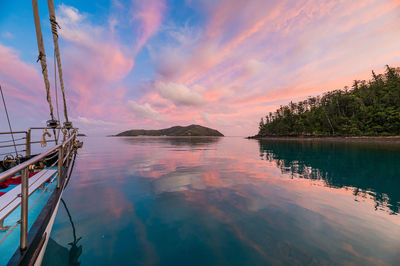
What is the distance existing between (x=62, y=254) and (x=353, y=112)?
112950 mm

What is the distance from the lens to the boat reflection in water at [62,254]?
4012 millimetres

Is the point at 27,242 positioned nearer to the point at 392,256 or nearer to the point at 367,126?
the point at 392,256

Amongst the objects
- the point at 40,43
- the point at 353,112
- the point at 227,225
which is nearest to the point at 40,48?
the point at 40,43

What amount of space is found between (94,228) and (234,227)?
4945 millimetres

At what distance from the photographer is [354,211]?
6668mm

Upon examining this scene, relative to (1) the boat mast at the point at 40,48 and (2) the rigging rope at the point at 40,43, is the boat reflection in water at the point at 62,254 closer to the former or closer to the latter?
(1) the boat mast at the point at 40,48

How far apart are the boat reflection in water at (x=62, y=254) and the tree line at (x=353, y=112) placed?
101 m

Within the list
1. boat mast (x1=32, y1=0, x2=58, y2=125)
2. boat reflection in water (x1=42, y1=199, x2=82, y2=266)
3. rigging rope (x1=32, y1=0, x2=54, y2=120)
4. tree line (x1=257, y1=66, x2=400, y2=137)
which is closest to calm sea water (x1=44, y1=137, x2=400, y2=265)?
boat reflection in water (x1=42, y1=199, x2=82, y2=266)

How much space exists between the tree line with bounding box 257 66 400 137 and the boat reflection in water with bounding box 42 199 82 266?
10131cm

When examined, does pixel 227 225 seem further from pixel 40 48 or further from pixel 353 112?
pixel 353 112

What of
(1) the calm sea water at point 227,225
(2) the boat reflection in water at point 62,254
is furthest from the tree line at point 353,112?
(2) the boat reflection in water at point 62,254

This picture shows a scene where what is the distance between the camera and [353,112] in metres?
79.4

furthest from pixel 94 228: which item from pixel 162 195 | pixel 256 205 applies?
pixel 256 205

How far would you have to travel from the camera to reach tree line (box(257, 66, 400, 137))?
222 feet
